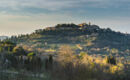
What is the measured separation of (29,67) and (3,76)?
32.2ft

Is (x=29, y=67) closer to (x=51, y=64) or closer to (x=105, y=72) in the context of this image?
(x=51, y=64)

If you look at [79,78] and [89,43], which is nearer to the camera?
[79,78]

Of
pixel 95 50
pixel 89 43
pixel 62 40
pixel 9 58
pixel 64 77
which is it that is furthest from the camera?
pixel 62 40

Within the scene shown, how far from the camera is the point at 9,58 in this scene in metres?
44.2

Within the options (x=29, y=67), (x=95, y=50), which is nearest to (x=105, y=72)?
(x=29, y=67)

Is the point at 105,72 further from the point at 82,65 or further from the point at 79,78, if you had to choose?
the point at 79,78

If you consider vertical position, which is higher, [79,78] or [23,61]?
[23,61]

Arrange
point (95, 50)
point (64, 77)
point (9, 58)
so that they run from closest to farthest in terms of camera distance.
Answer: point (64, 77)
point (9, 58)
point (95, 50)

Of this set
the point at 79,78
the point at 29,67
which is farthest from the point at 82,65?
the point at 29,67

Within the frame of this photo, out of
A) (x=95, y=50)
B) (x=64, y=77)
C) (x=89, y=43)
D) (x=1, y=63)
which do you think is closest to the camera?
(x=64, y=77)

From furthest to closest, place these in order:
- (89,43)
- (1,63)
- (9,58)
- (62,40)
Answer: (62,40)
(89,43)
(9,58)
(1,63)

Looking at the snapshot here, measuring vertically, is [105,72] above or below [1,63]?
below

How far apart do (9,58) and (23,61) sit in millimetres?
3635

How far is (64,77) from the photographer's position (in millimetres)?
35688
